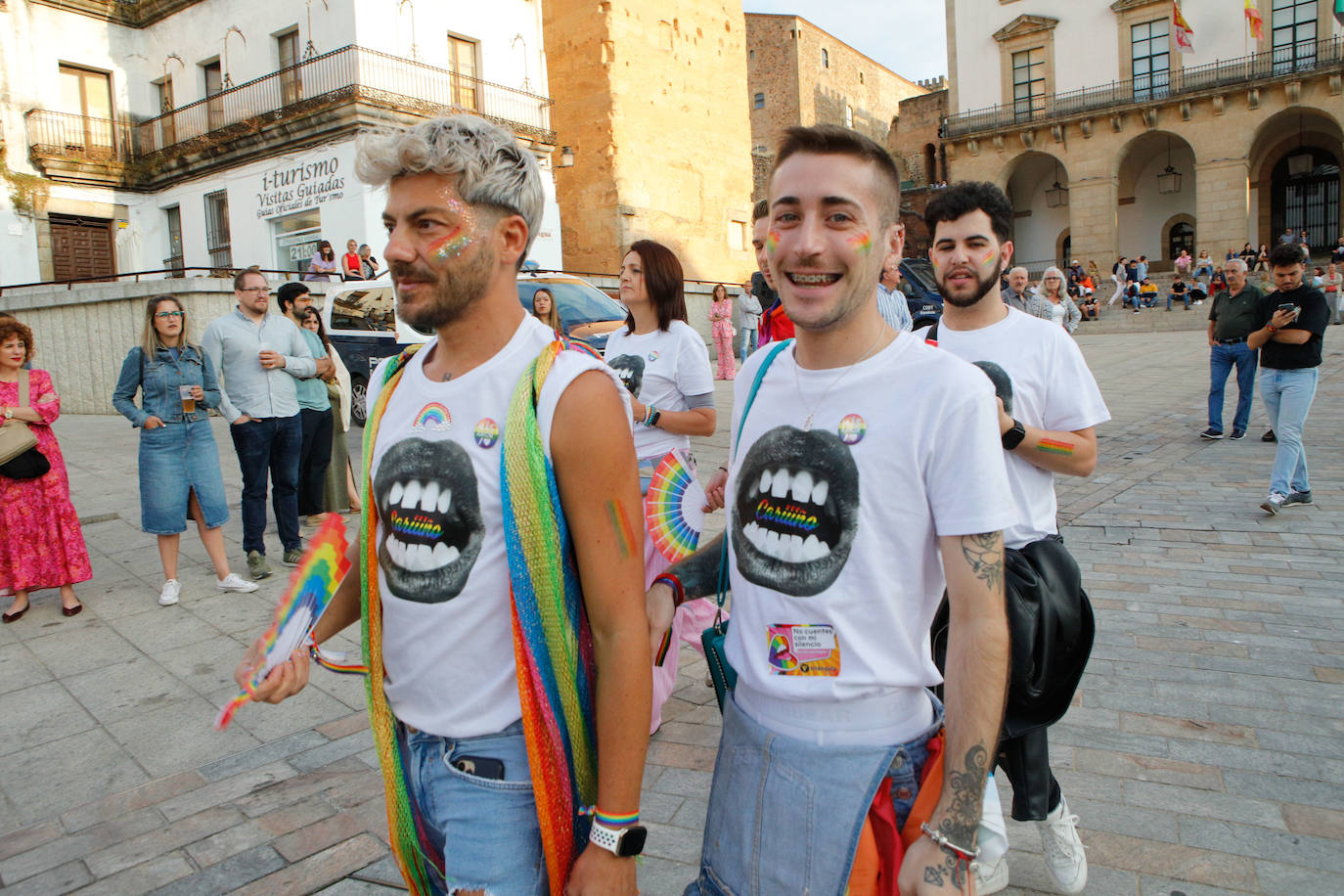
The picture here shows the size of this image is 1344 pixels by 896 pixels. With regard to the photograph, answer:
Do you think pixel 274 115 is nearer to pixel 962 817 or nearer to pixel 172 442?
pixel 172 442

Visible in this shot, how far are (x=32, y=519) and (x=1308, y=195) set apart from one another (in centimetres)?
4345

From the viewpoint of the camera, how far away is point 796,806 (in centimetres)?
156

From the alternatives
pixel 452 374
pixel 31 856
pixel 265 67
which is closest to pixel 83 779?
pixel 31 856

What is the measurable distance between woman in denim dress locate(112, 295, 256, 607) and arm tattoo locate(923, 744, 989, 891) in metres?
5.68

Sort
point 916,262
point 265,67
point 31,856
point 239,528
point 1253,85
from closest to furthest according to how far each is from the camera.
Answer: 1. point 31,856
2. point 239,528
3. point 916,262
4. point 265,67
5. point 1253,85

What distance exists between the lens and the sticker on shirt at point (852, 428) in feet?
5.30

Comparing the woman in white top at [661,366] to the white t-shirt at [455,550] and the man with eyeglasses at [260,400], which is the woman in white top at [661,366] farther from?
the man with eyeglasses at [260,400]

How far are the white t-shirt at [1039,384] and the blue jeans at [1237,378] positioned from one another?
8.79 m

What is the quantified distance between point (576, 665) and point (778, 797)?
0.42 meters

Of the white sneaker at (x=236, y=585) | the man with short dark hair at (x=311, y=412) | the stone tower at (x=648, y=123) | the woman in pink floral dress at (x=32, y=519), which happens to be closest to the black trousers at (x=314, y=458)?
the man with short dark hair at (x=311, y=412)

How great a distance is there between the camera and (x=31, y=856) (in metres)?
3.12

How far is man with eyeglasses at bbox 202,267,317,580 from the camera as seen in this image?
6562 millimetres

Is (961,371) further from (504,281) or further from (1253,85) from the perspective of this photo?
(1253,85)

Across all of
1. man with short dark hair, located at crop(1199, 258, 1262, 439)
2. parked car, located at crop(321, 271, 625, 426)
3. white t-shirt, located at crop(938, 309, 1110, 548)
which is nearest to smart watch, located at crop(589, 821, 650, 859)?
white t-shirt, located at crop(938, 309, 1110, 548)
